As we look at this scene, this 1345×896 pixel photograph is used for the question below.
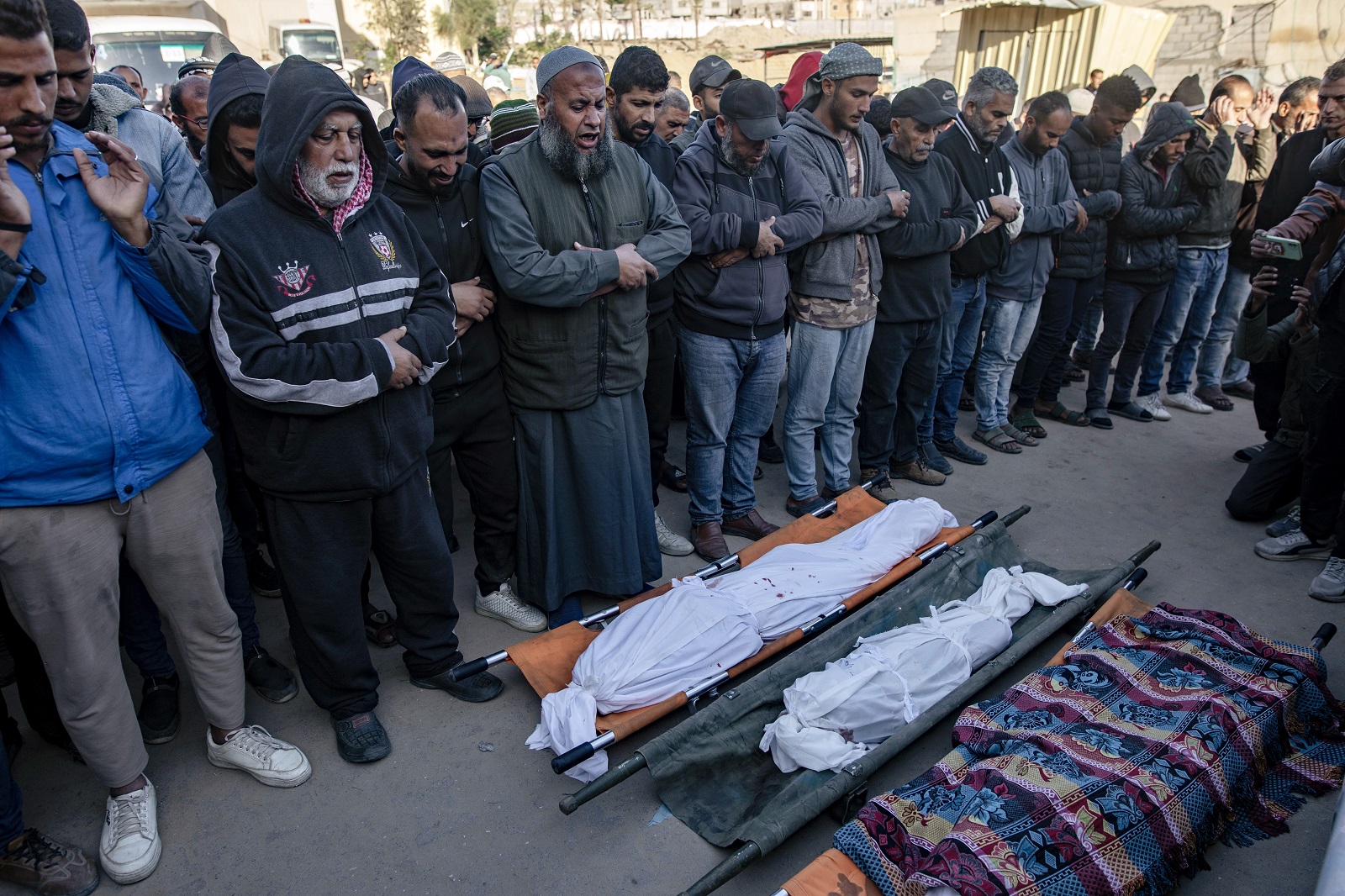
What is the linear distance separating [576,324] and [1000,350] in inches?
133

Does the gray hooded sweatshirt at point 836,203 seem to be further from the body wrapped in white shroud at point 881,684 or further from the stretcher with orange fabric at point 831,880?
the stretcher with orange fabric at point 831,880

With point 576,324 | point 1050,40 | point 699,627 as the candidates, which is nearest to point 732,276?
point 576,324

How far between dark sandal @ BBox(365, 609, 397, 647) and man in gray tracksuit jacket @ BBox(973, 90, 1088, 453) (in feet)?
13.4

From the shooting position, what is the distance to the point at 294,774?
2.88 meters

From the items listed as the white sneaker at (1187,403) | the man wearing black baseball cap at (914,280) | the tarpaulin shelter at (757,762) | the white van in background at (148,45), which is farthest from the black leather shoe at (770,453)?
the white van in background at (148,45)

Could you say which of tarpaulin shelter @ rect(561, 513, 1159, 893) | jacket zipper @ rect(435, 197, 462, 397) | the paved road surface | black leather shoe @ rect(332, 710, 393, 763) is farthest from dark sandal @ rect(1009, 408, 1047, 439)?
black leather shoe @ rect(332, 710, 393, 763)

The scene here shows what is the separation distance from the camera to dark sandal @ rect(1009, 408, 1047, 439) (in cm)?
599

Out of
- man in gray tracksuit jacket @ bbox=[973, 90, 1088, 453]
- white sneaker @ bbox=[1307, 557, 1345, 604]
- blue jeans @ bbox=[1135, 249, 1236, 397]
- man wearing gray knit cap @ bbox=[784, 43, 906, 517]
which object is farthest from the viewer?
blue jeans @ bbox=[1135, 249, 1236, 397]

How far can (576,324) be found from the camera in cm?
345

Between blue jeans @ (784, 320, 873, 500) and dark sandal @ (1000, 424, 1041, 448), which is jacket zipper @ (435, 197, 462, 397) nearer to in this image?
blue jeans @ (784, 320, 873, 500)

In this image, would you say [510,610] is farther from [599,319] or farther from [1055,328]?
[1055,328]

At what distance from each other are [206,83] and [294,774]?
11.2 ft

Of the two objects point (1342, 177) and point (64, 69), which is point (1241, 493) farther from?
point (64, 69)

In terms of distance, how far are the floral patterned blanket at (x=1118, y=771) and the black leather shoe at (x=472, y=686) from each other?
1513mm
